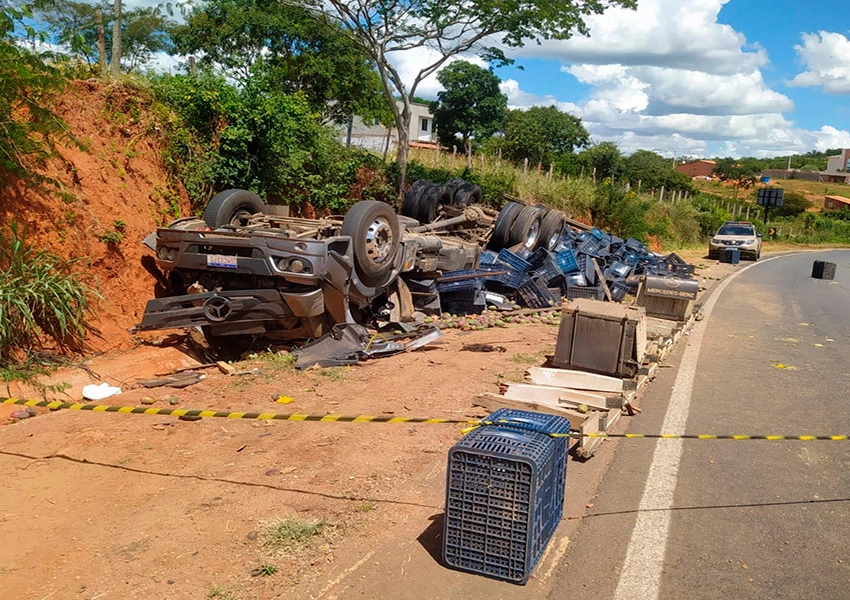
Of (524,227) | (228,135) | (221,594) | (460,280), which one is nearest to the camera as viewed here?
(221,594)

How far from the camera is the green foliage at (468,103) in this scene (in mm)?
43812

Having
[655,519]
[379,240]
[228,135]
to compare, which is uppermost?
[228,135]

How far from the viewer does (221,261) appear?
778 centimetres

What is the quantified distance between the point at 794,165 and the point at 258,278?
159m

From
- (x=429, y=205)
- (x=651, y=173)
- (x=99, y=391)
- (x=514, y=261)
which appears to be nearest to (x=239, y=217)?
(x=99, y=391)

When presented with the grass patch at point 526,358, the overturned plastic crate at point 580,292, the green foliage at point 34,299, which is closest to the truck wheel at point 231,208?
the green foliage at point 34,299

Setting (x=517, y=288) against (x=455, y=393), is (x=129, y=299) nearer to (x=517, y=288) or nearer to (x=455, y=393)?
(x=455, y=393)

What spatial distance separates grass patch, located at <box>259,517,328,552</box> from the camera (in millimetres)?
3908

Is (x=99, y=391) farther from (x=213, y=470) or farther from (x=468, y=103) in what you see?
(x=468, y=103)

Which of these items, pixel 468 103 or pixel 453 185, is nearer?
pixel 453 185

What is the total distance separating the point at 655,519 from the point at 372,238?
210 inches

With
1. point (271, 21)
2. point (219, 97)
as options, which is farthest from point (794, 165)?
point (219, 97)

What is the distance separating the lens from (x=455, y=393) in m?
6.97

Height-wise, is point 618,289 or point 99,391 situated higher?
point 618,289
